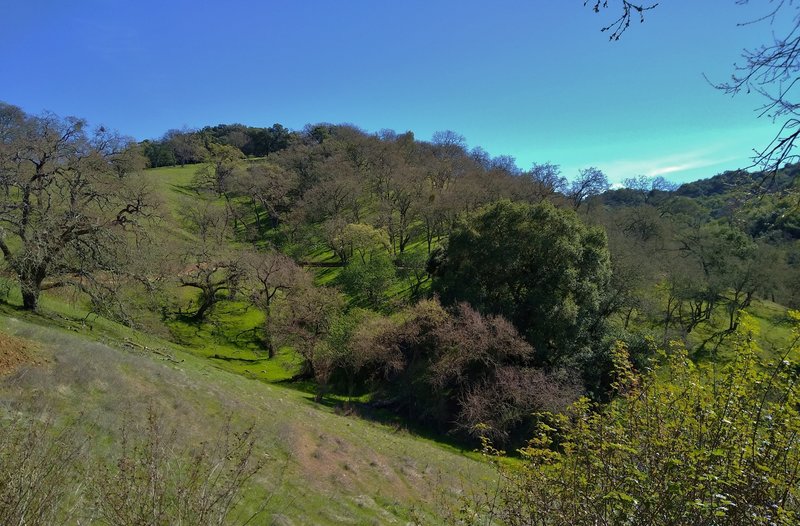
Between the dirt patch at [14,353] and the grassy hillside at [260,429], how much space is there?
7 cm

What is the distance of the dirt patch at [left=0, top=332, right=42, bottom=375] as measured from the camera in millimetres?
10496

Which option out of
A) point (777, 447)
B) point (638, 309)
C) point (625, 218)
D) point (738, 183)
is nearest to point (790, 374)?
point (777, 447)

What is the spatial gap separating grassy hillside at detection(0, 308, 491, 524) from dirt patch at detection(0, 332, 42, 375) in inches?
2.7

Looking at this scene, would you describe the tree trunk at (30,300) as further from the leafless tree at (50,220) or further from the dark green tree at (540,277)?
the dark green tree at (540,277)

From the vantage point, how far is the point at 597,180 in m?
55.0

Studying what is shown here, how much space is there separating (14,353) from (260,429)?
6.49 meters

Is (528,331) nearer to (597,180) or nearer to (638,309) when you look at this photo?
(638,309)

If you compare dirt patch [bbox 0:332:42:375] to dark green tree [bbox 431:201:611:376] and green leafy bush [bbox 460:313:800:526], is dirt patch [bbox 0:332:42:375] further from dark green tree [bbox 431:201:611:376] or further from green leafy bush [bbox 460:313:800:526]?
dark green tree [bbox 431:201:611:376]

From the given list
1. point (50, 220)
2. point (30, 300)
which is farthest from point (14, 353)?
point (30, 300)

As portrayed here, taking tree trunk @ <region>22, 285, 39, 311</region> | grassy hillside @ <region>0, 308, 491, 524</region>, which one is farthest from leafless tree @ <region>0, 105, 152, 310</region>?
grassy hillside @ <region>0, 308, 491, 524</region>

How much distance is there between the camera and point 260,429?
13.3 m

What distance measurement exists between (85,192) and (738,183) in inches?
927

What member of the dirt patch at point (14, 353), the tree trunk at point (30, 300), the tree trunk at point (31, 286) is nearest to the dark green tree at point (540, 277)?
the dirt patch at point (14, 353)

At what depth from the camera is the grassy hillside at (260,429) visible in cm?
983
